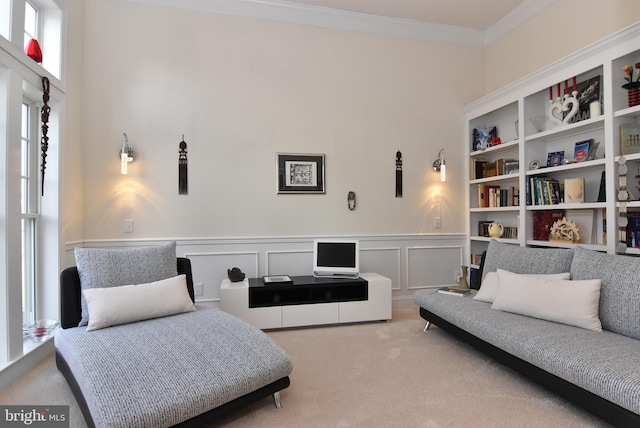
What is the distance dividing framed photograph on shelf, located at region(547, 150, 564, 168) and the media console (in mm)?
1890

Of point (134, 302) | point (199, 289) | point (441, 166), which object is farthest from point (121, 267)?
point (441, 166)

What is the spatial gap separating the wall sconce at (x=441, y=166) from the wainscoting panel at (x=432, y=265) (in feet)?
2.78

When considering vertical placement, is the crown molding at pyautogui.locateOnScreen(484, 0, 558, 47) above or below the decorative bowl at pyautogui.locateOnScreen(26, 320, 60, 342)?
above

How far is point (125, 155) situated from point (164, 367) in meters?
2.35

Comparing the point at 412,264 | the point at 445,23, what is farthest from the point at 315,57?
the point at 412,264

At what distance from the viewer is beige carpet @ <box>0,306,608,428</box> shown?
183cm

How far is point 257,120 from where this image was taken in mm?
3766

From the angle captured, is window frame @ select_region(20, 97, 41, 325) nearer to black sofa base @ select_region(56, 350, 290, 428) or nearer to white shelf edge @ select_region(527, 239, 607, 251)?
black sofa base @ select_region(56, 350, 290, 428)

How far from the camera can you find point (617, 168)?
8.79 feet

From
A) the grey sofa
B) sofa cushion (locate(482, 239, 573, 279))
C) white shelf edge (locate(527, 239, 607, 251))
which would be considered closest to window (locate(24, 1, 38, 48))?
the grey sofa

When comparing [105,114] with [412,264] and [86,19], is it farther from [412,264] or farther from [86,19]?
[412,264]

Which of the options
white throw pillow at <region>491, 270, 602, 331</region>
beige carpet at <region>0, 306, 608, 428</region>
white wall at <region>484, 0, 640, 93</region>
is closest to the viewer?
beige carpet at <region>0, 306, 608, 428</region>

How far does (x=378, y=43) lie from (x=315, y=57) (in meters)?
0.78

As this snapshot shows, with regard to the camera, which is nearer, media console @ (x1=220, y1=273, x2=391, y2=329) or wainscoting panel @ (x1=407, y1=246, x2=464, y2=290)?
media console @ (x1=220, y1=273, x2=391, y2=329)
